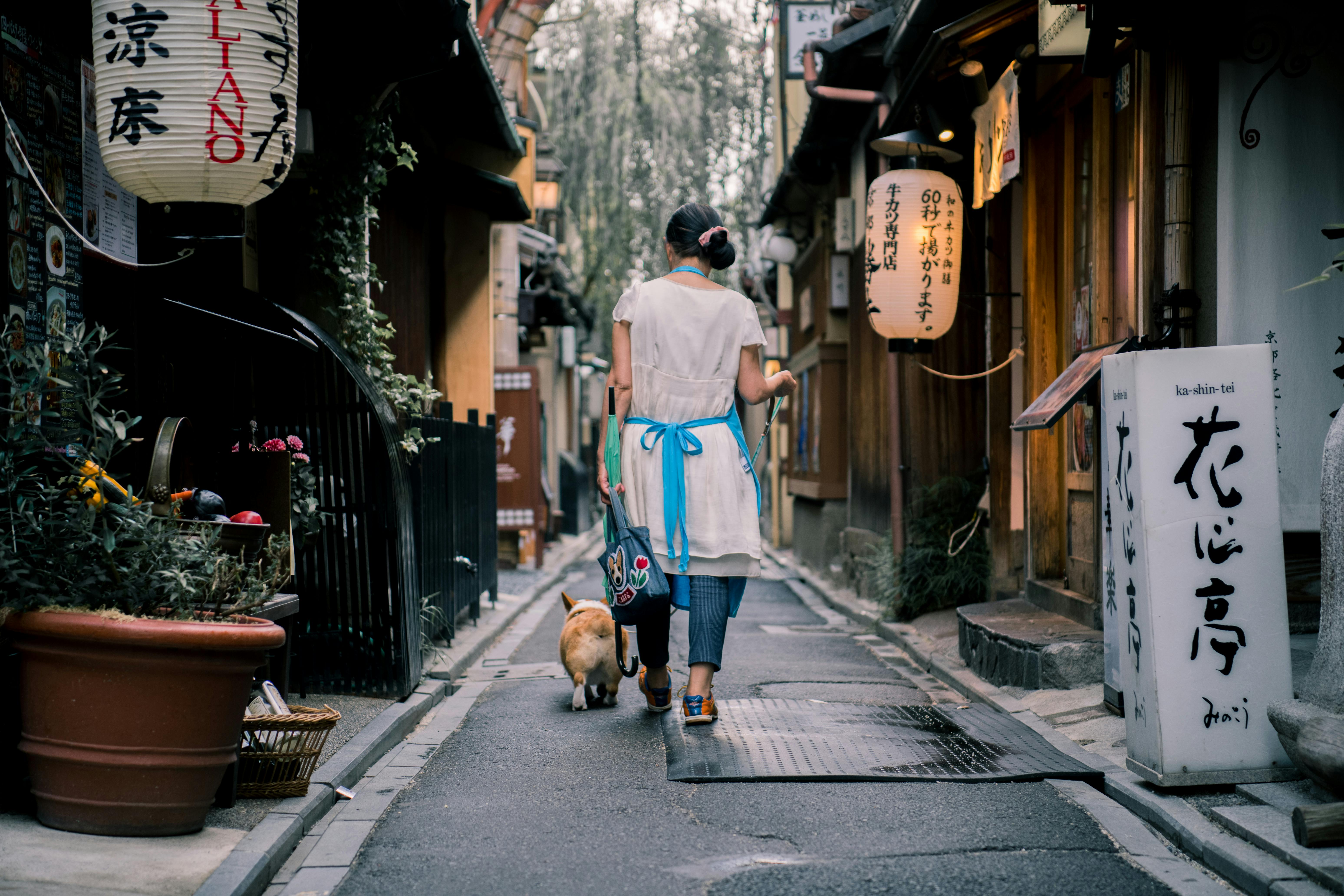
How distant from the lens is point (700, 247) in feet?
20.4

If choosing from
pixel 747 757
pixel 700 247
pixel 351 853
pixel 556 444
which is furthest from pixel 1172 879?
pixel 556 444

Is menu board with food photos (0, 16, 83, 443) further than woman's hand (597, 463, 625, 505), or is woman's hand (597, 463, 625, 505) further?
woman's hand (597, 463, 625, 505)

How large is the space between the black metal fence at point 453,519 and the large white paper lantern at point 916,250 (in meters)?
3.61

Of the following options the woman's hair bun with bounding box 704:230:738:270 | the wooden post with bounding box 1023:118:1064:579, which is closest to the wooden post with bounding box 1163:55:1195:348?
the woman's hair bun with bounding box 704:230:738:270

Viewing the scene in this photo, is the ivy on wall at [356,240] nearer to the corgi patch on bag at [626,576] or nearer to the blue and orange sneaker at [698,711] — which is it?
the corgi patch on bag at [626,576]

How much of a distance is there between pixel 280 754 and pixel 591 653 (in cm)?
222

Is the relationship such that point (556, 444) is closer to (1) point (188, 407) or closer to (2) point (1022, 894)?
(1) point (188, 407)

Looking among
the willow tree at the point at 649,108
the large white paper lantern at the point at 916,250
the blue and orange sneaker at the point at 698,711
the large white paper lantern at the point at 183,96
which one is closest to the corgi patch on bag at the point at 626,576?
the blue and orange sneaker at the point at 698,711

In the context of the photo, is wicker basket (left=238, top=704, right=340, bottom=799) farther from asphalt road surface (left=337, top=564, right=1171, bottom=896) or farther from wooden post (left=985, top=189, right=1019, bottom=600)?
wooden post (left=985, top=189, right=1019, bottom=600)

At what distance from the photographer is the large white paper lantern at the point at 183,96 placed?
4672 millimetres

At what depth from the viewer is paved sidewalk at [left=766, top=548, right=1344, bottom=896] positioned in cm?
364

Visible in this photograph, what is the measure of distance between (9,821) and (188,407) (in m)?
3.03

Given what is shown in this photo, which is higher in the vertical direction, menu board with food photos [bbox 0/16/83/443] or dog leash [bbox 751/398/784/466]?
menu board with food photos [bbox 0/16/83/443]

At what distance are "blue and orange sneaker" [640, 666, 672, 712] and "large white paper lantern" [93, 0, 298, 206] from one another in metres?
3.08
